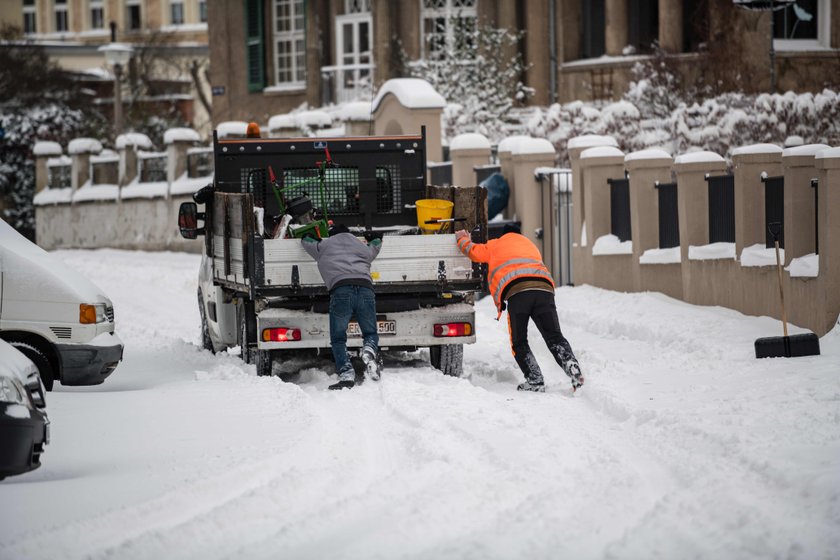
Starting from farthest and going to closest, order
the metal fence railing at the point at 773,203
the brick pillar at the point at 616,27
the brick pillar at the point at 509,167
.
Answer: the brick pillar at the point at 616,27 → the brick pillar at the point at 509,167 → the metal fence railing at the point at 773,203

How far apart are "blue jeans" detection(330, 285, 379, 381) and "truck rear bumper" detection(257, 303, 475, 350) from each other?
10.5 inches

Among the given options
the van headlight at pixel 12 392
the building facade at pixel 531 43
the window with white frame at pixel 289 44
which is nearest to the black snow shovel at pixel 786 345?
the van headlight at pixel 12 392

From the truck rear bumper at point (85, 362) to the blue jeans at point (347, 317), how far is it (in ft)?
6.16

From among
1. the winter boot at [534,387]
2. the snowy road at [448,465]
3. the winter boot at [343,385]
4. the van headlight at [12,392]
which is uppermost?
the van headlight at [12,392]

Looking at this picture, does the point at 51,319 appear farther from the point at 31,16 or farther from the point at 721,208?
the point at 31,16

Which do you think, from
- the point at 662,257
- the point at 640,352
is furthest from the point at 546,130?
the point at 640,352

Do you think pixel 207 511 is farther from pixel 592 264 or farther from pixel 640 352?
pixel 592 264

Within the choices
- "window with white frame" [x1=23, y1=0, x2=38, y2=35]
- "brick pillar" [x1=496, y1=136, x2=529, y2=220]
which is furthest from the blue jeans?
"window with white frame" [x1=23, y1=0, x2=38, y2=35]

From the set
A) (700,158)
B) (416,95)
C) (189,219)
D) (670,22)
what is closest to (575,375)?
(189,219)

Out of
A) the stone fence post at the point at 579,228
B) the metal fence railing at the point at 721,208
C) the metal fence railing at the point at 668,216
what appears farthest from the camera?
the stone fence post at the point at 579,228

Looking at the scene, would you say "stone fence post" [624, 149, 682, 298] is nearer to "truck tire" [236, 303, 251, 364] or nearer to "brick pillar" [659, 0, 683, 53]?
"truck tire" [236, 303, 251, 364]

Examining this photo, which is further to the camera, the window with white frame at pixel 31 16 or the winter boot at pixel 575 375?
the window with white frame at pixel 31 16

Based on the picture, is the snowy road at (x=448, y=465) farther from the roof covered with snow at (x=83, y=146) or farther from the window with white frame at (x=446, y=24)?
the roof covered with snow at (x=83, y=146)

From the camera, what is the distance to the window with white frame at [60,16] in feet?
230
